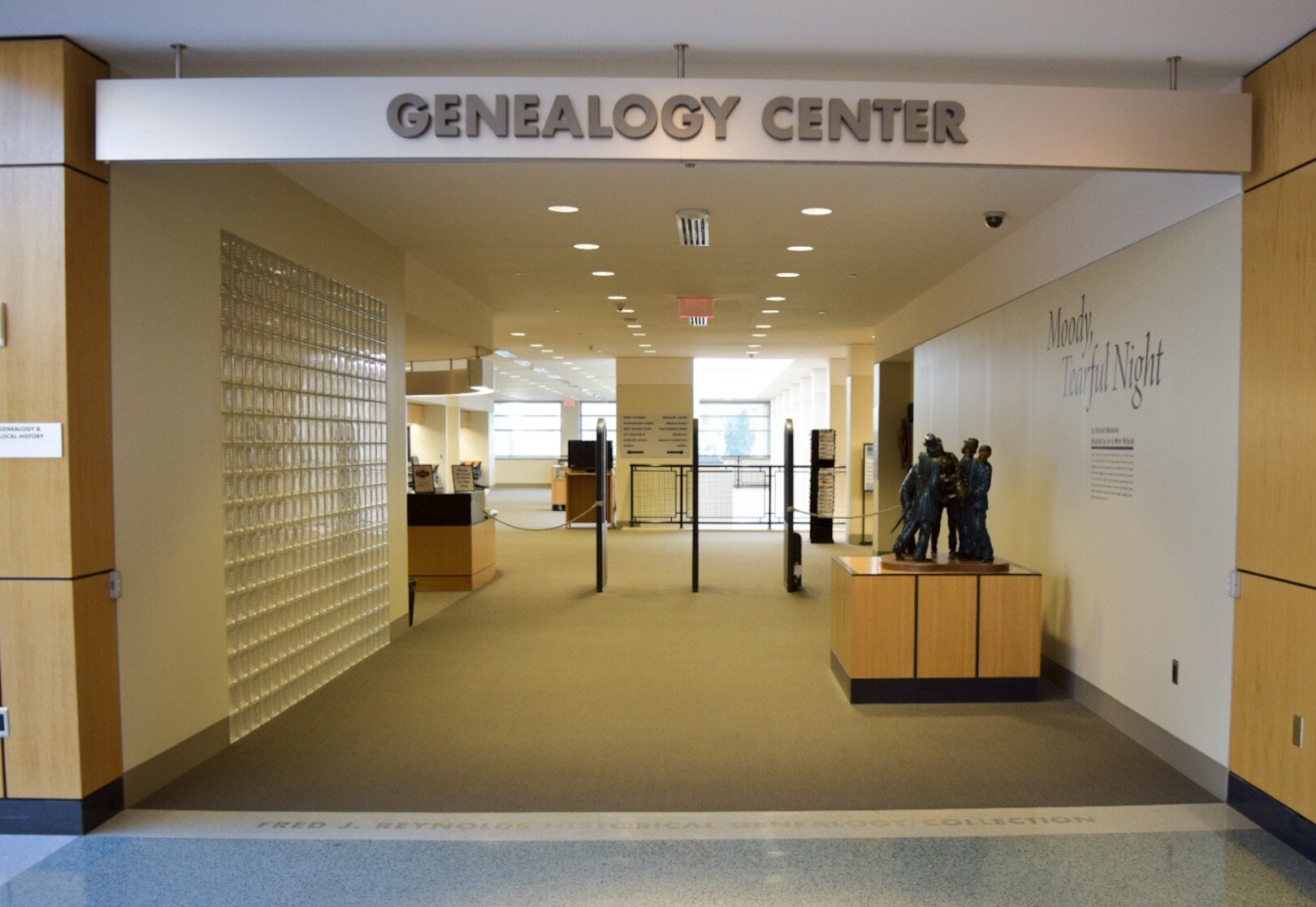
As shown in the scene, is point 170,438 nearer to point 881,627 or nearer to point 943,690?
point 881,627

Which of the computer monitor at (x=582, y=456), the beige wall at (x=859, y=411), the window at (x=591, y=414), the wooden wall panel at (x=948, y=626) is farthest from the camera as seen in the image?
the window at (x=591, y=414)

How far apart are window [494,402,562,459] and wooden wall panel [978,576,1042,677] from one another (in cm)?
2553

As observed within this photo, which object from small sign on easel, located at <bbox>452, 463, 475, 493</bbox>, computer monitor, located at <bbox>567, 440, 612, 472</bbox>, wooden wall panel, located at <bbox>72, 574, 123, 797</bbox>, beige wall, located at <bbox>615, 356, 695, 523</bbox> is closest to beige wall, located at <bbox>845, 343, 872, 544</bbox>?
beige wall, located at <bbox>615, 356, 695, 523</bbox>

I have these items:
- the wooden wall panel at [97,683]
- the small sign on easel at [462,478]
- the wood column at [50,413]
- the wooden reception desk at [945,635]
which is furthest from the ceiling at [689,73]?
the wooden reception desk at [945,635]

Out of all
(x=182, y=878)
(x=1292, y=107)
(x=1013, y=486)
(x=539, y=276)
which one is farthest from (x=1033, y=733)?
(x=539, y=276)

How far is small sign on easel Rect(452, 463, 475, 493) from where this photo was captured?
31.4 feet

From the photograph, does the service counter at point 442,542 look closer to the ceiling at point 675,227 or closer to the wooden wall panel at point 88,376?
the ceiling at point 675,227

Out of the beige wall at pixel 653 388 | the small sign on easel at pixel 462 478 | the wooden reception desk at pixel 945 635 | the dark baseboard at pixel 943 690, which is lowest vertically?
the dark baseboard at pixel 943 690

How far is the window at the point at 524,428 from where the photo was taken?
30031 millimetres

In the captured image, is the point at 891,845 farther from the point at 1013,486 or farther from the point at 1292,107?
the point at 1013,486

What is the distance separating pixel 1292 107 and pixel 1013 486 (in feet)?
10.4

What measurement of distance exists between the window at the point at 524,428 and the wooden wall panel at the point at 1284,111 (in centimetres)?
2715

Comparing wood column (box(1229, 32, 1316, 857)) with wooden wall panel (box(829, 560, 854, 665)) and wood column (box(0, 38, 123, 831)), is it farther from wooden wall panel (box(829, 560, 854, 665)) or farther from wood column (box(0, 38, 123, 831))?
wood column (box(0, 38, 123, 831))

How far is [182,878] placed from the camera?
9.64 ft
